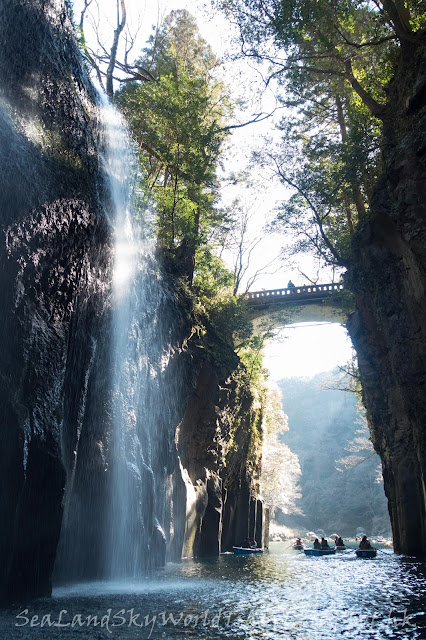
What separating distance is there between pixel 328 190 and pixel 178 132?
7501 millimetres

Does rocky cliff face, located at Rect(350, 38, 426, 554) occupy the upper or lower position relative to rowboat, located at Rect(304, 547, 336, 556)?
upper

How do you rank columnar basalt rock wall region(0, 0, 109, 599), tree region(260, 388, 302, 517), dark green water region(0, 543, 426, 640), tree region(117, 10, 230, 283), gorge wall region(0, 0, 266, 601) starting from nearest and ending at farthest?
dark green water region(0, 543, 426, 640) < columnar basalt rock wall region(0, 0, 109, 599) < gorge wall region(0, 0, 266, 601) < tree region(117, 10, 230, 283) < tree region(260, 388, 302, 517)

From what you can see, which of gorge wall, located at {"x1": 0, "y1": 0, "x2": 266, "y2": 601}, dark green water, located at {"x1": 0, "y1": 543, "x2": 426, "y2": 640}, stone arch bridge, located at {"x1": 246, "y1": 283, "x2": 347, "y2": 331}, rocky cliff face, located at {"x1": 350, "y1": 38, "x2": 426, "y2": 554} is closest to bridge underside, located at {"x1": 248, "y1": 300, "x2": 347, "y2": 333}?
stone arch bridge, located at {"x1": 246, "y1": 283, "x2": 347, "y2": 331}

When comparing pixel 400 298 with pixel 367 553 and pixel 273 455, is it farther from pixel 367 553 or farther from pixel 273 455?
pixel 273 455

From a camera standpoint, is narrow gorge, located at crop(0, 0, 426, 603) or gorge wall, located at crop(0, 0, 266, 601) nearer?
gorge wall, located at crop(0, 0, 266, 601)

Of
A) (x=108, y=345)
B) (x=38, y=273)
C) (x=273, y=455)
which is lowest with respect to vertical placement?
(x=38, y=273)

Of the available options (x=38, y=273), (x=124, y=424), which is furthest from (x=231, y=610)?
(x=38, y=273)

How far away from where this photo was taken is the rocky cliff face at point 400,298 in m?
13.2

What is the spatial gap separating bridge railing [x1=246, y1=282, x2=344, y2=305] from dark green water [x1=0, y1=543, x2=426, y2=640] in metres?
18.5

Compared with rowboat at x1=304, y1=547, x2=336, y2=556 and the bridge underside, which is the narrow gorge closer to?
rowboat at x1=304, y1=547, x2=336, y2=556

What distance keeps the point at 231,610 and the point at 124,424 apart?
6.86m

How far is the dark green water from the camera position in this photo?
21.6ft

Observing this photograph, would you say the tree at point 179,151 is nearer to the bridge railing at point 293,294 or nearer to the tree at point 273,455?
the bridge railing at point 293,294

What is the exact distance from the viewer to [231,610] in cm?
839
